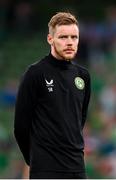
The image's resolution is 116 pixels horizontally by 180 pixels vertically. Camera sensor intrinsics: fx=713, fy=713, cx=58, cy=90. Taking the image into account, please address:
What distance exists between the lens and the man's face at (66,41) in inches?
211

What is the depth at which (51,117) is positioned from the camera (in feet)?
17.3

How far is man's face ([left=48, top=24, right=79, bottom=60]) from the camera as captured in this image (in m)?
5.37

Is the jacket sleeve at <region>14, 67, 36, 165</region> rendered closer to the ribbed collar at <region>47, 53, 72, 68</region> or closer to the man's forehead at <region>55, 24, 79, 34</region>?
the ribbed collar at <region>47, 53, 72, 68</region>

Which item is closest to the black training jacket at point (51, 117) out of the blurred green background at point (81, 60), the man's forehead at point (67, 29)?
the man's forehead at point (67, 29)

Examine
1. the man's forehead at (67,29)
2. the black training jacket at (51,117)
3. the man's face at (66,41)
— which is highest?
the man's forehead at (67,29)

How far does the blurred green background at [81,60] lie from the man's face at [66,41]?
6097mm

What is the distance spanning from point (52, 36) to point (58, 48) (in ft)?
0.42

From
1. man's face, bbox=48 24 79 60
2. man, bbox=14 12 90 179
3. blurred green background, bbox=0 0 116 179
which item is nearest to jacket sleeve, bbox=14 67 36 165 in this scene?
man, bbox=14 12 90 179

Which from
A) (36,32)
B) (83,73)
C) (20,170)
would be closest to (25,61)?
(36,32)

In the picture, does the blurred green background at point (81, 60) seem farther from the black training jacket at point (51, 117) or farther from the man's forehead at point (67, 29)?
the man's forehead at point (67, 29)

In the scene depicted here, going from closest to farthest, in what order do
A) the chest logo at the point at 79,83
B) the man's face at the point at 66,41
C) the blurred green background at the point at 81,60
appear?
the man's face at the point at 66,41 < the chest logo at the point at 79,83 < the blurred green background at the point at 81,60

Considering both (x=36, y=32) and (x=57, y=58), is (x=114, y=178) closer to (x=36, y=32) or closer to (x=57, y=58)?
(x=57, y=58)

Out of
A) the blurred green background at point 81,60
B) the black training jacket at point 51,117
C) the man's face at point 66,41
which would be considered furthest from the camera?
the blurred green background at point 81,60

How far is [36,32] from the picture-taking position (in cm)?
1694
